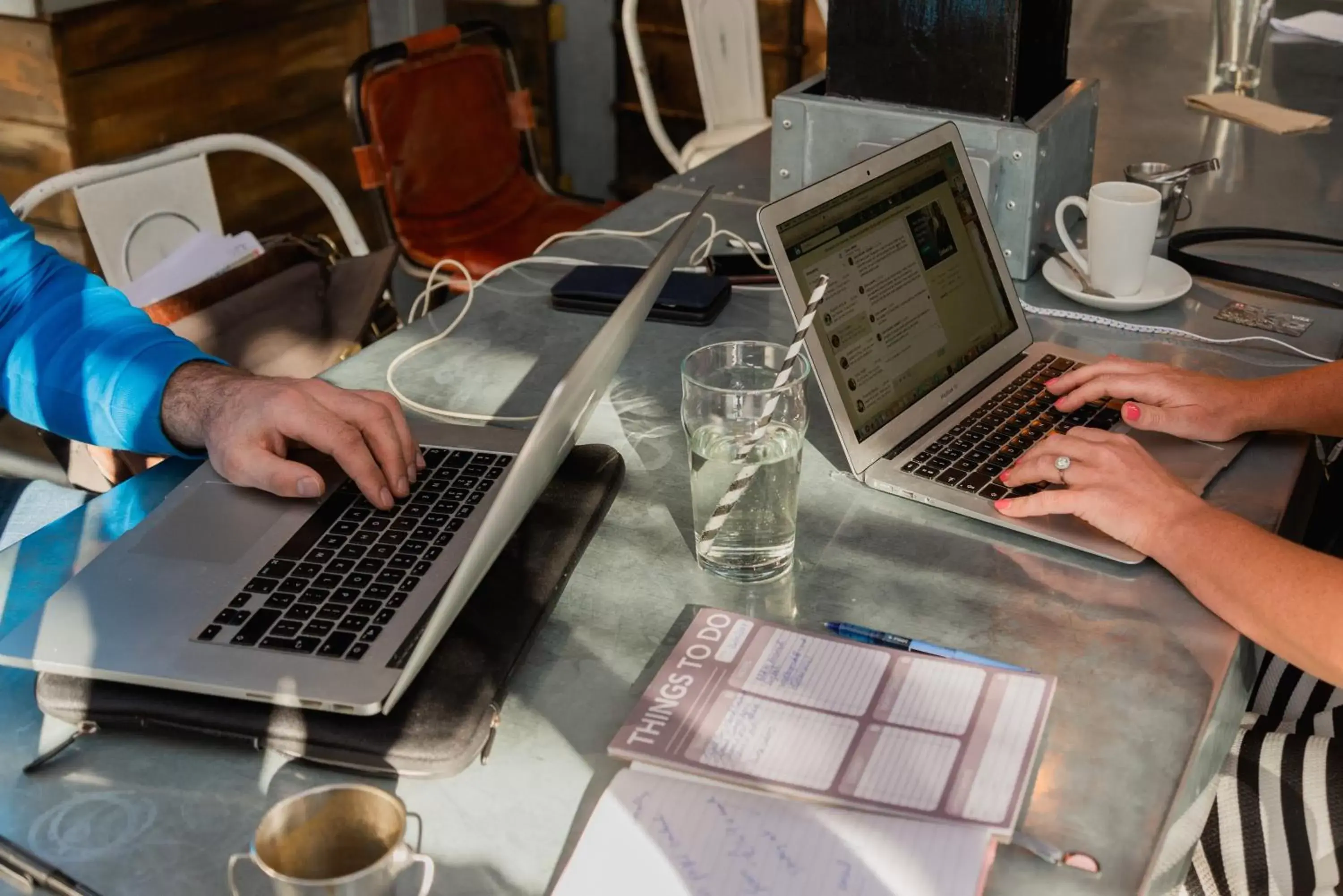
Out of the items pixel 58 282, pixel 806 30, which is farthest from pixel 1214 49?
pixel 58 282

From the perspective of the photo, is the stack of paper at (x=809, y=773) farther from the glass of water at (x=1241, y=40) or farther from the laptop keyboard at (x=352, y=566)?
the glass of water at (x=1241, y=40)

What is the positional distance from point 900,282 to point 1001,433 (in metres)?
0.17

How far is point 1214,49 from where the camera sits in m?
2.68

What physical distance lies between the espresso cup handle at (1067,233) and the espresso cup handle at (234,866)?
117 centimetres

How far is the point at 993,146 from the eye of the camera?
156 centimetres

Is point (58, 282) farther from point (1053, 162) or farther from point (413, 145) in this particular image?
point (413, 145)

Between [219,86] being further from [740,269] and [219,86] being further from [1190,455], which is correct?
[1190,455]

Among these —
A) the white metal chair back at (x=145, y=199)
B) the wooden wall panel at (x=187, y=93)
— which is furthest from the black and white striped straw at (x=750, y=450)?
the wooden wall panel at (x=187, y=93)

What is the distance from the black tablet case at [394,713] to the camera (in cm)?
80

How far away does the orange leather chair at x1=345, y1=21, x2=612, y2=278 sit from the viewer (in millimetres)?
2475

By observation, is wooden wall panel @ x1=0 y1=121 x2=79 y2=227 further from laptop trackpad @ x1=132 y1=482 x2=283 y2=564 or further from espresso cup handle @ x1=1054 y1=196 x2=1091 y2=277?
espresso cup handle @ x1=1054 y1=196 x2=1091 y2=277

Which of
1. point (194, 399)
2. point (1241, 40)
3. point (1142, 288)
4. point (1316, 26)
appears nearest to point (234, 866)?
point (194, 399)

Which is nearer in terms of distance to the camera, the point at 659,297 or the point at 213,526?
the point at 213,526

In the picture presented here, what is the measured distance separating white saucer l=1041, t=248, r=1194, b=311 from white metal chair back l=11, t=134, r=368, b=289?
1031 mm
